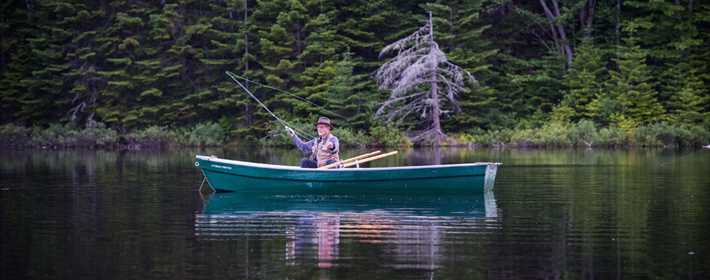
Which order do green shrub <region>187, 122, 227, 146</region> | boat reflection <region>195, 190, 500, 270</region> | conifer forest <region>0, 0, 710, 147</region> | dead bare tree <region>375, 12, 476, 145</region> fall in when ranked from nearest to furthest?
boat reflection <region>195, 190, 500, 270</region>, dead bare tree <region>375, 12, 476, 145</region>, conifer forest <region>0, 0, 710, 147</region>, green shrub <region>187, 122, 227, 146</region>

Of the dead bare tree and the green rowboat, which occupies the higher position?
the dead bare tree

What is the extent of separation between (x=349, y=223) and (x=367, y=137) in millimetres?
26011

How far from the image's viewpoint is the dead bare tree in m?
38.9

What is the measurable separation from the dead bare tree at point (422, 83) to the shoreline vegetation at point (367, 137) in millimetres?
754

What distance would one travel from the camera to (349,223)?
579 inches

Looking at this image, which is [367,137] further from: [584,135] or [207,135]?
[584,135]

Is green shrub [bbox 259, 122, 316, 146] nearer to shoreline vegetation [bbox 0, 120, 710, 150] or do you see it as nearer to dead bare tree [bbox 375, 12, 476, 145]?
shoreline vegetation [bbox 0, 120, 710, 150]

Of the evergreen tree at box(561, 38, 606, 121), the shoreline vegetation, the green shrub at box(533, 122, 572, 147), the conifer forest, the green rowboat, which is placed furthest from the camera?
the evergreen tree at box(561, 38, 606, 121)

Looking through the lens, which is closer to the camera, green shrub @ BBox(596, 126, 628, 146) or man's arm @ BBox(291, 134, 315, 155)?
man's arm @ BBox(291, 134, 315, 155)

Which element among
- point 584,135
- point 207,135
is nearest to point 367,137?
point 207,135

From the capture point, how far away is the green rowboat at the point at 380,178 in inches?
744

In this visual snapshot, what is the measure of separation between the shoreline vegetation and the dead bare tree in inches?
29.7

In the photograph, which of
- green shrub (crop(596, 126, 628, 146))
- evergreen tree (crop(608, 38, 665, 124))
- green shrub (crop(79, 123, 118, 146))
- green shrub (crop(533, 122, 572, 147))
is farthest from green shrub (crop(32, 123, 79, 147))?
evergreen tree (crop(608, 38, 665, 124))

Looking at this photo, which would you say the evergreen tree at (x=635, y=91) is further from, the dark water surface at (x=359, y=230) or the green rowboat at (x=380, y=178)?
the green rowboat at (x=380, y=178)
